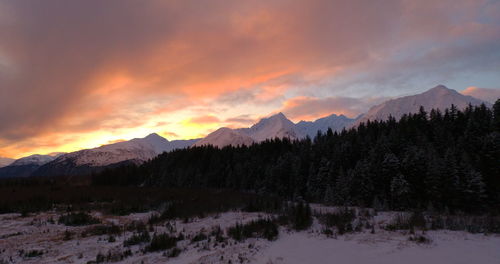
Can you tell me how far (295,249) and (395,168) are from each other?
1089 inches

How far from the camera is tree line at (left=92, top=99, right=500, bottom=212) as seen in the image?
92.0 ft

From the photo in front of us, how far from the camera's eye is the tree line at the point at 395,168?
28031 mm

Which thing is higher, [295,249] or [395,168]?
[395,168]

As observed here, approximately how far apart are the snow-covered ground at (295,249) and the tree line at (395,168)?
1094cm

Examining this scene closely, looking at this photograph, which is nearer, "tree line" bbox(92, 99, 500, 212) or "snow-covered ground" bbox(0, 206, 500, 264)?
"snow-covered ground" bbox(0, 206, 500, 264)

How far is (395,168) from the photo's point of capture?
107 ft

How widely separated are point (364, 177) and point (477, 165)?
11.8 meters

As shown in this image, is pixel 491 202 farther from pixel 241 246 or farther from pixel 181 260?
pixel 181 260

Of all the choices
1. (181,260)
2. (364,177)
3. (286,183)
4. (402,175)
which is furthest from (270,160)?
(181,260)

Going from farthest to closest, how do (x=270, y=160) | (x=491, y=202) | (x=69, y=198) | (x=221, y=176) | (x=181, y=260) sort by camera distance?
(x=221, y=176) → (x=270, y=160) → (x=491, y=202) → (x=69, y=198) → (x=181, y=260)

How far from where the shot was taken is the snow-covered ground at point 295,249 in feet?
26.9

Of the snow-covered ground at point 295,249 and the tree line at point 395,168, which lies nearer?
the snow-covered ground at point 295,249

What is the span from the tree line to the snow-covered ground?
35.9ft

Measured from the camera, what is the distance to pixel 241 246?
10367mm
